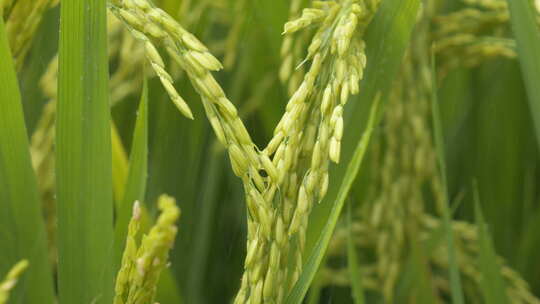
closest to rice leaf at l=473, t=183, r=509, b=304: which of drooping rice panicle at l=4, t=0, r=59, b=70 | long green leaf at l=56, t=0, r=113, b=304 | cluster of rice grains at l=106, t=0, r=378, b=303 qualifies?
cluster of rice grains at l=106, t=0, r=378, b=303

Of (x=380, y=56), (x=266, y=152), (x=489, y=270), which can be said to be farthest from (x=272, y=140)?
(x=489, y=270)

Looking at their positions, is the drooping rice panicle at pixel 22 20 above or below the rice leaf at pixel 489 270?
above

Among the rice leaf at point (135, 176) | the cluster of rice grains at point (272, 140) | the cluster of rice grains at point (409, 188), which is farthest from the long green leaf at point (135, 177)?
the cluster of rice grains at point (409, 188)

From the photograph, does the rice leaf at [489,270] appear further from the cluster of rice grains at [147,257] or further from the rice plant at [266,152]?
the cluster of rice grains at [147,257]

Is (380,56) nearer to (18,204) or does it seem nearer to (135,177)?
(135,177)

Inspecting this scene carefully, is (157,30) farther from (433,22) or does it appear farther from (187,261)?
(187,261)

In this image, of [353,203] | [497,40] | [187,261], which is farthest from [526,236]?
[187,261]
